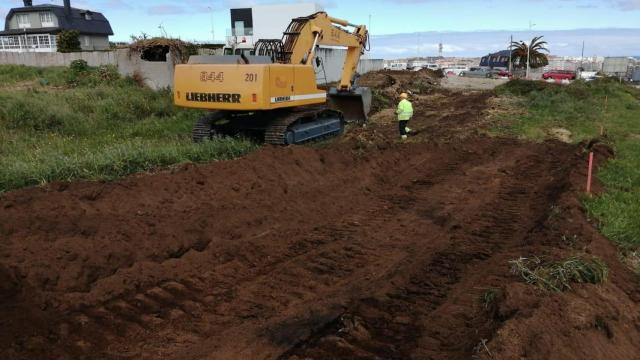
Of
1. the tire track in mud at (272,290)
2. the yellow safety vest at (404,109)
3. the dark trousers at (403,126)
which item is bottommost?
the tire track in mud at (272,290)

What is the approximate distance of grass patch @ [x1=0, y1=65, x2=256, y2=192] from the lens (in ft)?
26.8

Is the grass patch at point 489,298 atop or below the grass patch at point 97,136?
below

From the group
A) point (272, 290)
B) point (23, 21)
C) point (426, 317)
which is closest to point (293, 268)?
point (272, 290)

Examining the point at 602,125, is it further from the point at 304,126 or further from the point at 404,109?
the point at 304,126

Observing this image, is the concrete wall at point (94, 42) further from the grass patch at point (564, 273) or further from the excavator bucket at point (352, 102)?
the grass patch at point (564, 273)

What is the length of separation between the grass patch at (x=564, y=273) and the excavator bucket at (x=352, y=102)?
9.33m

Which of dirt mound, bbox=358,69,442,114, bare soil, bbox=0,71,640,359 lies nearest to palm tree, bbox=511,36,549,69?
→ dirt mound, bbox=358,69,442,114

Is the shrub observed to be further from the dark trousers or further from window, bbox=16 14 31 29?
the dark trousers

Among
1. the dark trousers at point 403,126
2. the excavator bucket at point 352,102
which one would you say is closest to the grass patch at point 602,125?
the dark trousers at point 403,126

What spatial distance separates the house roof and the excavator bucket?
52190mm

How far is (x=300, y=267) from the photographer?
18.0ft

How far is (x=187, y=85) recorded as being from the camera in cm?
1041

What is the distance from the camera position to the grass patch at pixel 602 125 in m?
6.89

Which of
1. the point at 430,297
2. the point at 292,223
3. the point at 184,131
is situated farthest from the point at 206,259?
the point at 184,131
